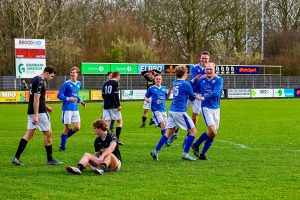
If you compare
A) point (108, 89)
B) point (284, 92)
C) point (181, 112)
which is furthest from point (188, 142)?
point (284, 92)

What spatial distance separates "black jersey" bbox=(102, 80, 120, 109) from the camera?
13.6m

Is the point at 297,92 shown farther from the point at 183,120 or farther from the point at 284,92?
the point at 183,120

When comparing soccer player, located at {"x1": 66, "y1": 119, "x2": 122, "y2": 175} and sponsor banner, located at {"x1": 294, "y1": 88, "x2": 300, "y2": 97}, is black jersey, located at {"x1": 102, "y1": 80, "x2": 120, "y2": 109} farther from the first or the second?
sponsor banner, located at {"x1": 294, "y1": 88, "x2": 300, "y2": 97}

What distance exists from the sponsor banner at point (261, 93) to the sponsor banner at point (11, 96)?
22096mm

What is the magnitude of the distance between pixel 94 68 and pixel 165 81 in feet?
22.8

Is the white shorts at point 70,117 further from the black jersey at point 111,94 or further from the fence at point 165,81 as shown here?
the fence at point 165,81

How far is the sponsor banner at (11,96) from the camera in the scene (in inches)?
1566

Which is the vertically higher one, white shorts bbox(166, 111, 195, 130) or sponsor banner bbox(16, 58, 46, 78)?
sponsor banner bbox(16, 58, 46, 78)

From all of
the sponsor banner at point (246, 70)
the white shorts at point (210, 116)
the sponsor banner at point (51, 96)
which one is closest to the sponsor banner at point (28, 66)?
the sponsor banner at point (51, 96)

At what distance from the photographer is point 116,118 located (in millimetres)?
13812

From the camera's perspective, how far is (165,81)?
156 feet

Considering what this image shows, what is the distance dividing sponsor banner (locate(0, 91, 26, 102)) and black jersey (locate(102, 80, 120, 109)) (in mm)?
27500

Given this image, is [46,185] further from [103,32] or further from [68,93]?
[103,32]

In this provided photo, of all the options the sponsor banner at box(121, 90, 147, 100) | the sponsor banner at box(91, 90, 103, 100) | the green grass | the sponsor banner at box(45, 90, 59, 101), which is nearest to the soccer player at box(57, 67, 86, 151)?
the green grass
